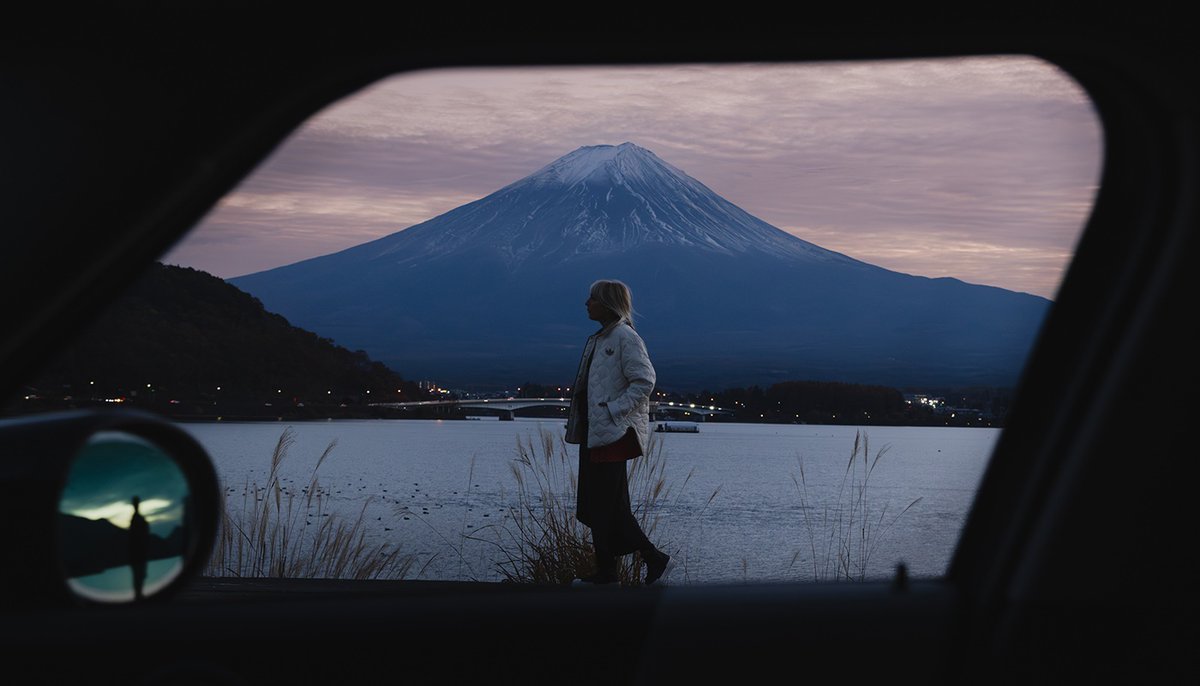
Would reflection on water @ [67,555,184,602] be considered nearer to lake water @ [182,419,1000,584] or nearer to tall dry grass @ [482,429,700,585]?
lake water @ [182,419,1000,584]

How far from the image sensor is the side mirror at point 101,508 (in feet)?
→ 3.99

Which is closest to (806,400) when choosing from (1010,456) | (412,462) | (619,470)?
(619,470)

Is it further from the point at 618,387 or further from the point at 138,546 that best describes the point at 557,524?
the point at 138,546

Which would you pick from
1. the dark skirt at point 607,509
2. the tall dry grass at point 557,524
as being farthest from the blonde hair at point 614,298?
the tall dry grass at point 557,524

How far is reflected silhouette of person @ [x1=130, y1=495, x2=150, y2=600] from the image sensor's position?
4.30 feet

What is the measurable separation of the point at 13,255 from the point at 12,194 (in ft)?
0.20

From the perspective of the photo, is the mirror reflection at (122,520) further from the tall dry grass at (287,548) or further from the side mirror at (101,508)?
the tall dry grass at (287,548)

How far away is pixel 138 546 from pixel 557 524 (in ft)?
21.0

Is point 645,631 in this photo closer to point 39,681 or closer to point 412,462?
point 39,681

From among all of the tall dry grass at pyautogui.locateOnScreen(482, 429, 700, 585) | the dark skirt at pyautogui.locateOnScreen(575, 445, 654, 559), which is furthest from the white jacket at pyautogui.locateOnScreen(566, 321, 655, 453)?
the tall dry grass at pyautogui.locateOnScreen(482, 429, 700, 585)

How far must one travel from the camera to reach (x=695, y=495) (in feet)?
220

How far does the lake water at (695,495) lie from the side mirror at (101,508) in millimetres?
72

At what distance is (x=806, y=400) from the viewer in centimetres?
3209

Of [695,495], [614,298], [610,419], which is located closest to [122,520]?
[610,419]
